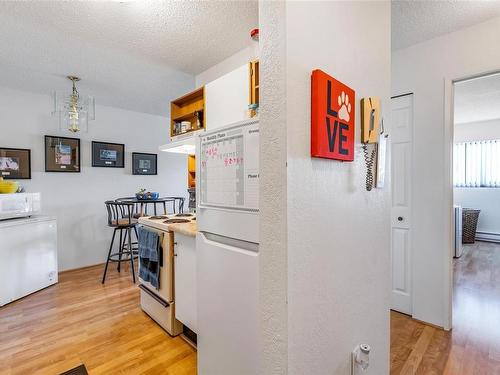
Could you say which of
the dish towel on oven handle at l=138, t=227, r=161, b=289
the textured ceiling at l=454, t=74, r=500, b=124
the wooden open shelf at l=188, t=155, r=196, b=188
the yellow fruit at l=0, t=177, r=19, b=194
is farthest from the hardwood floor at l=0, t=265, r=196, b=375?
the textured ceiling at l=454, t=74, r=500, b=124

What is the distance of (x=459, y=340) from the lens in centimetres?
199

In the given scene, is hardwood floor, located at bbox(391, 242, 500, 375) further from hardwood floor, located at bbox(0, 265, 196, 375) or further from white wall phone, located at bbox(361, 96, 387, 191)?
hardwood floor, located at bbox(0, 265, 196, 375)

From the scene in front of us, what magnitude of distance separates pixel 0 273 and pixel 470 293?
4.86m

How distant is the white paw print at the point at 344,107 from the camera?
1.02 m

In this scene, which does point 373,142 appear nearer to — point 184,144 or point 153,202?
point 184,144

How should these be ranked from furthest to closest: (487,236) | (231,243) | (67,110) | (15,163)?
(487,236) → (67,110) → (15,163) → (231,243)

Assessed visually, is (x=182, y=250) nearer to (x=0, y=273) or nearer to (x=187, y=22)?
(x=187, y=22)

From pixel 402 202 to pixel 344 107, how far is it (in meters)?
1.80

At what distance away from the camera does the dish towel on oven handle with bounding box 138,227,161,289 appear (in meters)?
2.16

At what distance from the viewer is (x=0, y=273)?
261 centimetres

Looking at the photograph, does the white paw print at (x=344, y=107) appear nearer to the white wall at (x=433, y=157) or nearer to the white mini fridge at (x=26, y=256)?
the white wall at (x=433, y=157)

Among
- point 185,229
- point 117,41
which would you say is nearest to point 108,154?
point 117,41

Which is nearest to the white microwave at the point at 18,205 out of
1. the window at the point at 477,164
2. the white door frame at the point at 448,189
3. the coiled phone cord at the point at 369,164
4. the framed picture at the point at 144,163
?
the framed picture at the point at 144,163

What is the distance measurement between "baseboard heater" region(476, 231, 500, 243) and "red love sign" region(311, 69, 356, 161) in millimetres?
5907
